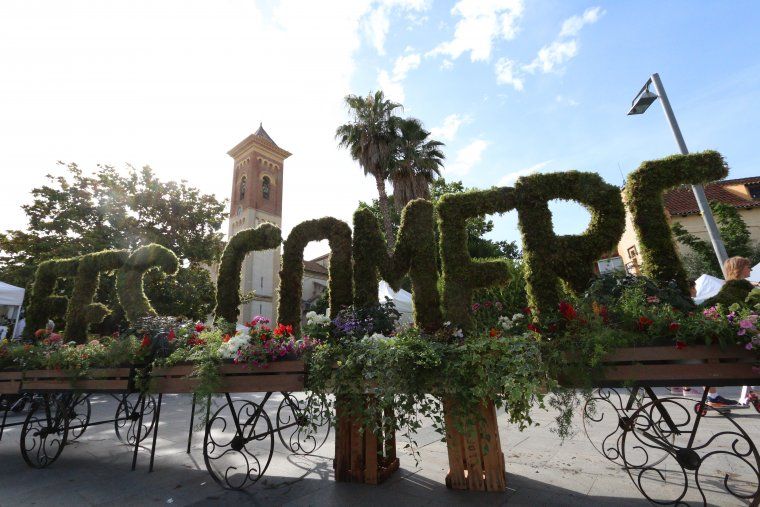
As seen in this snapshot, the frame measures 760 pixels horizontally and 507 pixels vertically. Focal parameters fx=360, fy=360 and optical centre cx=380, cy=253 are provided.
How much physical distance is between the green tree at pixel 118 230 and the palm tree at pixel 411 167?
9413 mm

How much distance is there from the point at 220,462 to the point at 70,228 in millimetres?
15118

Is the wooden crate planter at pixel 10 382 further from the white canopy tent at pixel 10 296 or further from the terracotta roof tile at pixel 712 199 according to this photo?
the terracotta roof tile at pixel 712 199

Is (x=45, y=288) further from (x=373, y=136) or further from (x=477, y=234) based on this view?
(x=477, y=234)

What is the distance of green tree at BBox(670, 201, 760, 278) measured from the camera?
14703mm

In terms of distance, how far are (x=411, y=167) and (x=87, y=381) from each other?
15.4 meters

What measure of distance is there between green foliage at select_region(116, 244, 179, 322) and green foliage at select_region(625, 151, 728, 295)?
6.48 metres

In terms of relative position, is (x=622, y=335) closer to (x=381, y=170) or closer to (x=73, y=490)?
(x=73, y=490)

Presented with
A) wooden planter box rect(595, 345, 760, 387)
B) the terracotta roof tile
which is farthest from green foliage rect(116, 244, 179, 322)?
the terracotta roof tile

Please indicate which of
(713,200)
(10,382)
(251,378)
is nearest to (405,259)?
(251,378)

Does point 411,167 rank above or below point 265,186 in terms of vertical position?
below

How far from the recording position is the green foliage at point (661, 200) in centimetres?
350

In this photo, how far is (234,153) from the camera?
111 ft

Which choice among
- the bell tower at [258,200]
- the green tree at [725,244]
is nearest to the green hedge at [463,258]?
the green tree at [725,244]

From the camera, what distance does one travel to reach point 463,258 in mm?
4285
